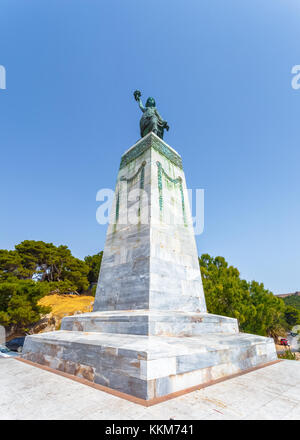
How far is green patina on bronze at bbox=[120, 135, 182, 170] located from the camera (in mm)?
8805

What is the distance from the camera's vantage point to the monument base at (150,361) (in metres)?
2.99

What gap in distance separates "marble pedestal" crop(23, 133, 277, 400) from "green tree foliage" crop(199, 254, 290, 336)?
25.8 ft

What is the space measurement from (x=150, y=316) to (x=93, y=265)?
111 feet

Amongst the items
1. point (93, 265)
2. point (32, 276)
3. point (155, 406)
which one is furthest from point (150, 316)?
point (93, 265)

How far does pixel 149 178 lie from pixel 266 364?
6.36 m

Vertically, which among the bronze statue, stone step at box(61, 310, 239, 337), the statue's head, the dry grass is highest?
the statue's head

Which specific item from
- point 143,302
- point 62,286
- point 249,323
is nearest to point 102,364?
point 143,302

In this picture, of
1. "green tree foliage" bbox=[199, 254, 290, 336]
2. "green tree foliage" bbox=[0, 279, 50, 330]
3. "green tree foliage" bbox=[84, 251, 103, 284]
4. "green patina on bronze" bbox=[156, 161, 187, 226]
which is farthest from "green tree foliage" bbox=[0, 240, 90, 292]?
"green patina on bronze" bbox=[156, 161, 187, 226]

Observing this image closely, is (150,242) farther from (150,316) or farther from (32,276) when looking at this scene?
(32,276)

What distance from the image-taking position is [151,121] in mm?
9828

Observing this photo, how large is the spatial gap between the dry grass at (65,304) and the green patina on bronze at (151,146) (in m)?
18.2

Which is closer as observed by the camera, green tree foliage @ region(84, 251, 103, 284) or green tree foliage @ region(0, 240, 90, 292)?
green tree foliage @ region(0, 240, 90, 292)

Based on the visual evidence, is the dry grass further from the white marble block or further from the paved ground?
the paved ground

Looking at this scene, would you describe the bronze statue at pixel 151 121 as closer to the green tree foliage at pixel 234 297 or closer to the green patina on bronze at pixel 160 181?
the green patina on bronze at pixel 160 181
